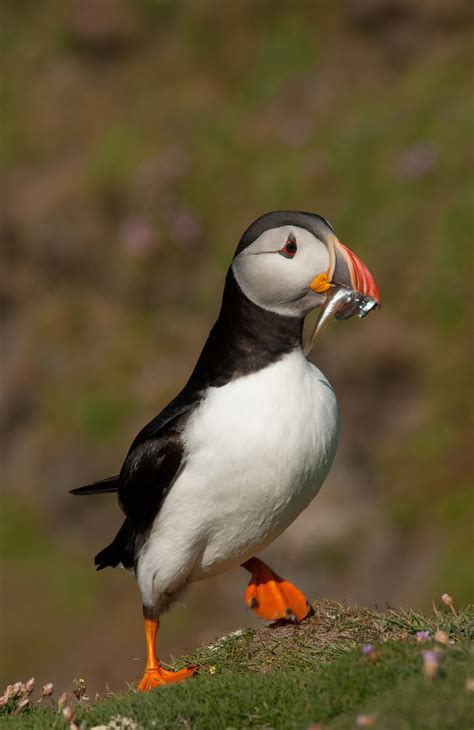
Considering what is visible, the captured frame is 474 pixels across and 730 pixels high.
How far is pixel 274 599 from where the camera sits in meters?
5.76

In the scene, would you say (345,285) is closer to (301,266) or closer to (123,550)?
(301,266)

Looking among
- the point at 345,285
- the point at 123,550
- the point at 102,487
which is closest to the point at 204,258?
the point at 102,487

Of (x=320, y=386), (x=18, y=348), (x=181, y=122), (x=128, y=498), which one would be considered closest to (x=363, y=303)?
(x=320, y=386)

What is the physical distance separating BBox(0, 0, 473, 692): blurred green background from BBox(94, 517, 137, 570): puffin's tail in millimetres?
4115

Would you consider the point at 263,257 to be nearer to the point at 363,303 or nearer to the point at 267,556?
the point at 363,303

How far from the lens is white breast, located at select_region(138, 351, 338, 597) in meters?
5.21

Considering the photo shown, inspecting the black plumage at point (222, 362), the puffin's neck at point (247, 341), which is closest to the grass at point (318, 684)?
the black plumage at point (222, 362)

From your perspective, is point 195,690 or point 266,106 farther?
point 266,106

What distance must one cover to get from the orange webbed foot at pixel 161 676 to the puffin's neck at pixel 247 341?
54.8 inches

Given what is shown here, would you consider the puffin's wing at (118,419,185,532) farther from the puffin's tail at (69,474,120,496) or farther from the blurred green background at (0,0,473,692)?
the blurred green background at (0,0,473,692)

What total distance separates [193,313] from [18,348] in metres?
2.88

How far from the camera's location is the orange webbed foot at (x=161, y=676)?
209 inches

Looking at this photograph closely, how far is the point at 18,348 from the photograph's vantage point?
16750 mm

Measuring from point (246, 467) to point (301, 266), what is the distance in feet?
3.27
